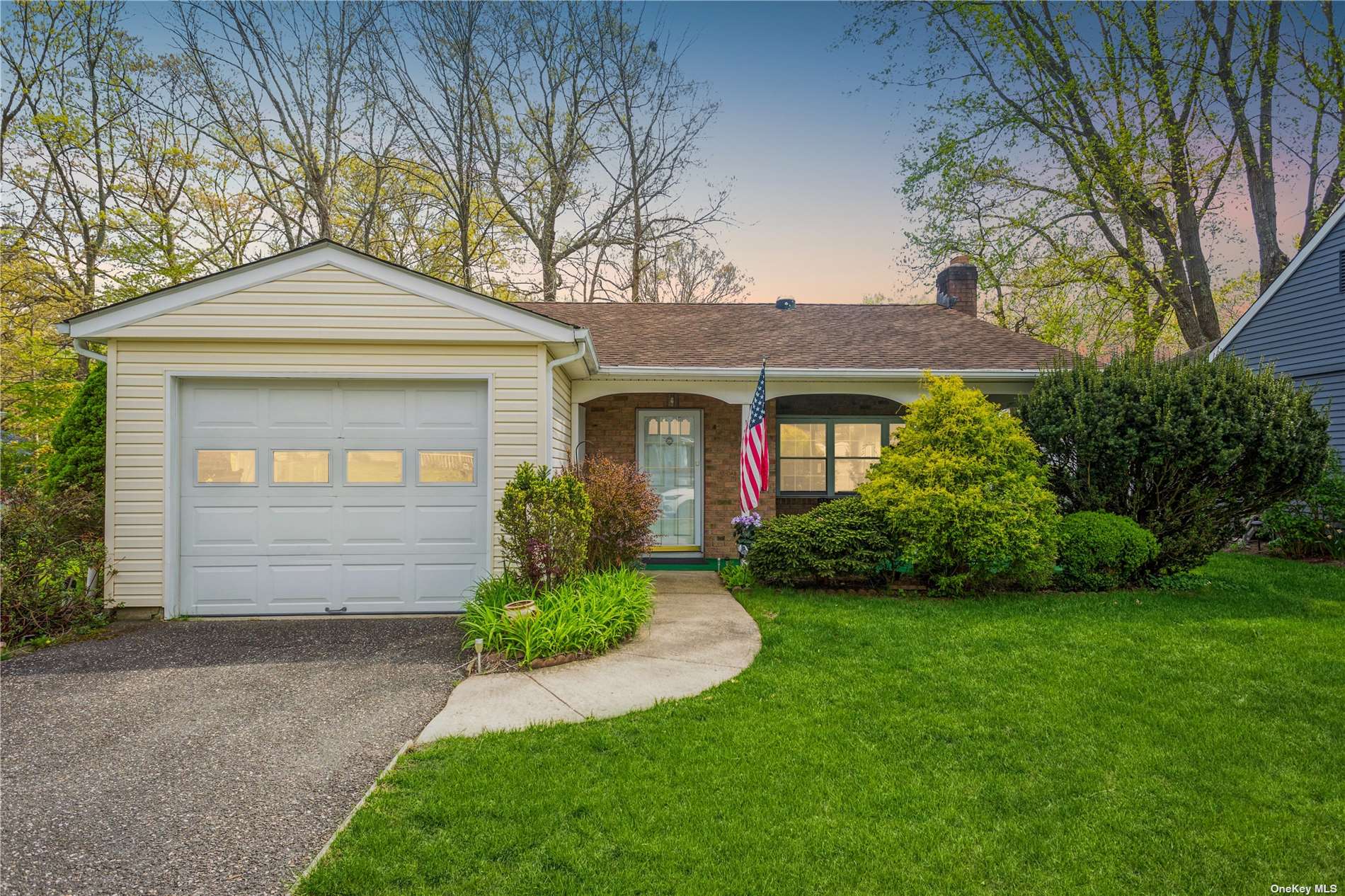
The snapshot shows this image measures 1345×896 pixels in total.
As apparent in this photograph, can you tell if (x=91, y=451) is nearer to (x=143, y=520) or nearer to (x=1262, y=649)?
(x=143, y=520)

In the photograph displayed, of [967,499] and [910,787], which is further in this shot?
[967,499]

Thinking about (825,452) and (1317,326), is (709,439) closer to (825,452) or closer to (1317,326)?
→ (825,452)

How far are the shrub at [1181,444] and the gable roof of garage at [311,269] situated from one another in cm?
618

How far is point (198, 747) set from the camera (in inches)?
153

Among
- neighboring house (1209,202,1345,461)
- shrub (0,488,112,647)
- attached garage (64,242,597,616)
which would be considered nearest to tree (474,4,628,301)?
attached garage (64,242,597,616)

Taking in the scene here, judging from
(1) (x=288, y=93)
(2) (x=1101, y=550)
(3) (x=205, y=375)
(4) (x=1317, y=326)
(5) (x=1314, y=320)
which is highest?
(1) (x=288, y=93)

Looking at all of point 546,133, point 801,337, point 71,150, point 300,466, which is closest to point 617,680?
point 300,466

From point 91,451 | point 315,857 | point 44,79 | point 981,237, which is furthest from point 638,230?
point 315,857

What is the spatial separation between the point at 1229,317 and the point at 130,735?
24.5 meters

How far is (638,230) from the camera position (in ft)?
62.5

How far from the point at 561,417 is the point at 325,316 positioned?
280 cm

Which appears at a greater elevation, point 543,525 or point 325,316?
point 325,316

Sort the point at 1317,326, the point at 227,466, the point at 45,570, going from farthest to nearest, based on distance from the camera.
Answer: the point at 1317,326, the point at 227,466, the point at 45,570

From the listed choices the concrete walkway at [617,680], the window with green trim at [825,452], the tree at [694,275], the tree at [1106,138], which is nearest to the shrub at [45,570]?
the concrete walkway at [617,680]
